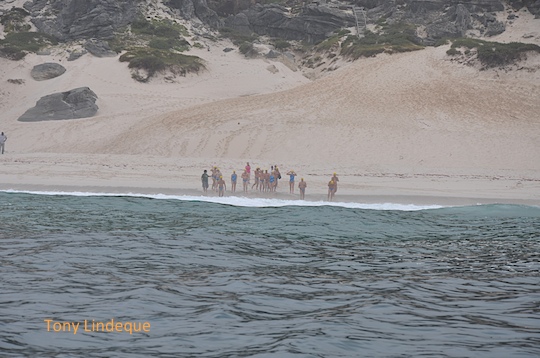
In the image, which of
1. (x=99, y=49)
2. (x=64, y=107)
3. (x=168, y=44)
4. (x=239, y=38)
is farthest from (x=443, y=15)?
(x=64, y=107)

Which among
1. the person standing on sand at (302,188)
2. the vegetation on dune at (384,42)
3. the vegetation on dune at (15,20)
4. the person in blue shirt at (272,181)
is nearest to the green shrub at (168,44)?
the vegetation on dune at (15,20)

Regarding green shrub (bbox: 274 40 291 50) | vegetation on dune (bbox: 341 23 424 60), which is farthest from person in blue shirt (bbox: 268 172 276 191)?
green shrub (bbox: 274 40 291 50)

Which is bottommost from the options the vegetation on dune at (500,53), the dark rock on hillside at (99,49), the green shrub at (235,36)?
the vegetation on dune at (500,53)

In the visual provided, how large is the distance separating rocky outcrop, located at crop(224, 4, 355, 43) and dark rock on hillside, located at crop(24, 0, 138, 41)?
10936mm

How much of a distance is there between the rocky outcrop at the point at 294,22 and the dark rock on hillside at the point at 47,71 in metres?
21.5

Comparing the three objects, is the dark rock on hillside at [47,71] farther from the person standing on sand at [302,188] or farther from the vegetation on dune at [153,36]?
the person standing on sand at [302,188]

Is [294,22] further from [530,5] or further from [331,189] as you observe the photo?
[331,189]

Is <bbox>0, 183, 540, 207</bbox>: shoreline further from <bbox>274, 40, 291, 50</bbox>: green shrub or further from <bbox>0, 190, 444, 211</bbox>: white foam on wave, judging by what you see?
<bbox>274, 40, 291, 50</bbox>: green shrub

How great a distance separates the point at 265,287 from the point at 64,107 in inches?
1382

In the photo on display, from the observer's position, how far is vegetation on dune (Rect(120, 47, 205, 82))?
49322mm

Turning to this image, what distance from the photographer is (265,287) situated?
10.5m

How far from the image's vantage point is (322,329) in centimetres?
820

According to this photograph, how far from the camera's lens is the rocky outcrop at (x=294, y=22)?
65688mm

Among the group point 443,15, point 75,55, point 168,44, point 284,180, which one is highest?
point 443,15
